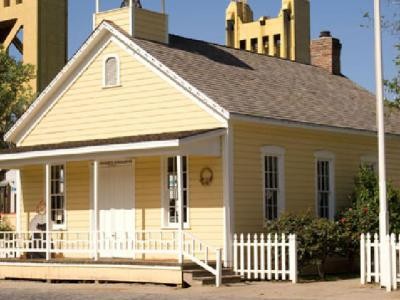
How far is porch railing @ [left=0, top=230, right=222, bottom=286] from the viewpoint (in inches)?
872

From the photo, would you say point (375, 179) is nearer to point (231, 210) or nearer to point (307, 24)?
point (231, 210)

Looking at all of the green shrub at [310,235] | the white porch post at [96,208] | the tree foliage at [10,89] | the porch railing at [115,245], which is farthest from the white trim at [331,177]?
the tree foliage at [10,89]

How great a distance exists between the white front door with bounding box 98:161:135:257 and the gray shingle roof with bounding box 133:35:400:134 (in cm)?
330

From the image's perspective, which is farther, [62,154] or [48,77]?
[48,77]

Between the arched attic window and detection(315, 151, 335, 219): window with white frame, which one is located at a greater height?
the arched attic window

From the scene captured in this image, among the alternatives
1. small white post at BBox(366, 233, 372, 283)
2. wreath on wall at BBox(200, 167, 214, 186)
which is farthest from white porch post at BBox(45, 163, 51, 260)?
small white post at BBox(366, 233, 372, 283)

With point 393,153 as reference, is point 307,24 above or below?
above

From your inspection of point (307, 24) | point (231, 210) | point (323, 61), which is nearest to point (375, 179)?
point (231, 210)

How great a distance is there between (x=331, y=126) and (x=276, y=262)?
5737 millimetres

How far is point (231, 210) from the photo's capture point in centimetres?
2312

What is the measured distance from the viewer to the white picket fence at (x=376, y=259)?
770 inches

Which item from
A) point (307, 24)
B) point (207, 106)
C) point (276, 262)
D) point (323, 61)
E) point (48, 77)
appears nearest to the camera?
point (276, 262)

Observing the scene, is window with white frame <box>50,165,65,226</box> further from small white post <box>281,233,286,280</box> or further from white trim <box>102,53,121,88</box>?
small white post <box>281,233,286,280</box>

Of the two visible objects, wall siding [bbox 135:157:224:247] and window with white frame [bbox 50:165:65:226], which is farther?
window with white frame [bbox 50:165:65:226]
